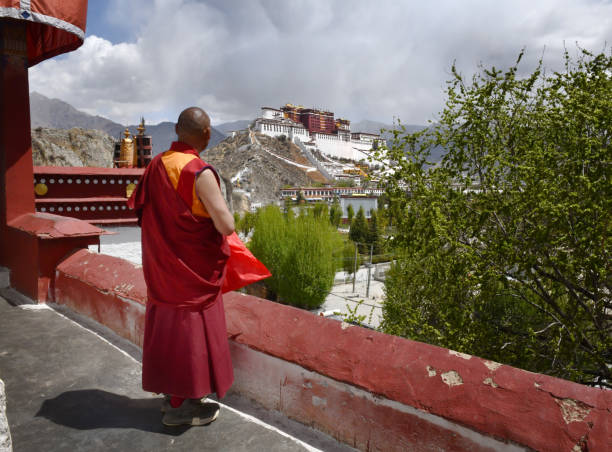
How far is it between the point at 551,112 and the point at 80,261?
20.0 feet

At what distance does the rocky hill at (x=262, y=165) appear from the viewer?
101m

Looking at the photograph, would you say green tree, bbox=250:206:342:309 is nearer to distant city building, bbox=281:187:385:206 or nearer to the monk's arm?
the monk's arm

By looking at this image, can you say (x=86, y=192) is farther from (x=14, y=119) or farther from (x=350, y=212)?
(x=350, y=212)

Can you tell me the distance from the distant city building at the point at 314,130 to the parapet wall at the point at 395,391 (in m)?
126

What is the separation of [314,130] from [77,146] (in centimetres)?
8539

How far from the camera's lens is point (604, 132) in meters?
5.74

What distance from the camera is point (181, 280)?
2217 mm

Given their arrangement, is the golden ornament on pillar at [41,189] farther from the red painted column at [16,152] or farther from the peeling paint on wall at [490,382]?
the peeling paint on wall at [490,382]

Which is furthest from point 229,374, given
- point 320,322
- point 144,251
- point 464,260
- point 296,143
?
point 296,143

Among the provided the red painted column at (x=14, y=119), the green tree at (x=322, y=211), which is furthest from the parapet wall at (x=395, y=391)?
the green tree at (x=322, y=211)

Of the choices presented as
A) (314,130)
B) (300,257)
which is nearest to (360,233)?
(300,257)

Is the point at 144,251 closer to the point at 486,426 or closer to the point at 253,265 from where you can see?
the point at 253,265

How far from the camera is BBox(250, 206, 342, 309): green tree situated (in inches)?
1032

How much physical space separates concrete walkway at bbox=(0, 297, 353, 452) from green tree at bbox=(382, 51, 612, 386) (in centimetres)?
372
